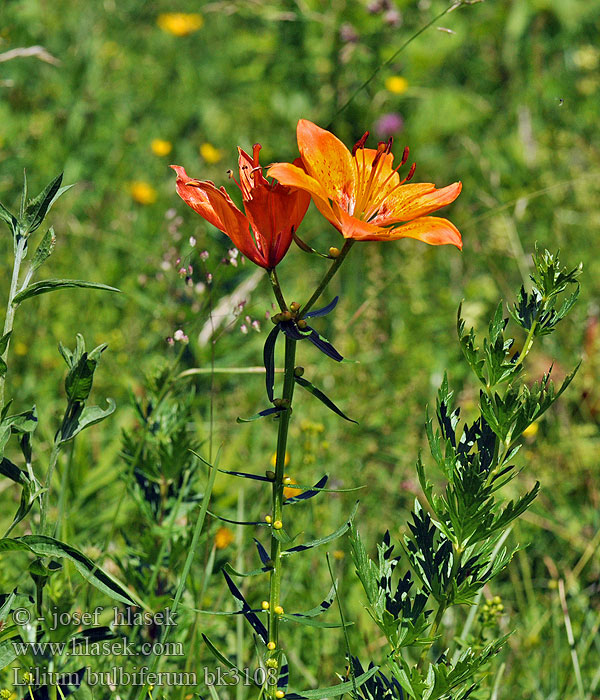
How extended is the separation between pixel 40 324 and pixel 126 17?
2.90m

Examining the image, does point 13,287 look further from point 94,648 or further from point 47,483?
point 94,648

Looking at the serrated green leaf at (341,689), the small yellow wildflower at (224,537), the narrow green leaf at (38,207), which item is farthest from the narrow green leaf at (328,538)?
the small yellow wildflower at (224,537)

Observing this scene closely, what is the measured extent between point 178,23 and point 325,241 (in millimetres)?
2270

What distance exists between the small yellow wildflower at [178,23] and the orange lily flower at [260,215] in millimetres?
4556

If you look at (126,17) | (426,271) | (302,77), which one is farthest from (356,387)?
(126,17)

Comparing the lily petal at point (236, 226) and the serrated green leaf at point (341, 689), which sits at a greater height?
the lily petal at point (236, 226)

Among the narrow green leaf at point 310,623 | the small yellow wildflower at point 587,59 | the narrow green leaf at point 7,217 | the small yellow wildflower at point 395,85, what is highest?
the narrow green leaf at point 7,217

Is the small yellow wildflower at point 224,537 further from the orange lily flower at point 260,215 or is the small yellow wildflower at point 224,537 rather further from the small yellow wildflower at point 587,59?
the small yellow wildflower at point 587,59

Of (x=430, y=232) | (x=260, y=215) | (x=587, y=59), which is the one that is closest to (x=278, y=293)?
(x=260, y=215)

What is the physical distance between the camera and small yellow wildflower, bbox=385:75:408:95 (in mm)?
4516

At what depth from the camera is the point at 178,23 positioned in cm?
536

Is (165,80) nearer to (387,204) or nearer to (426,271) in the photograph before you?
(426,271)

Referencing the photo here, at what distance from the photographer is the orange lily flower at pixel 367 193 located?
118cm

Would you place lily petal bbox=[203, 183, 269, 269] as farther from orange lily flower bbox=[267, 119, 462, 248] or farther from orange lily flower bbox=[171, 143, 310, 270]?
orange lily flower bbox=[267, 119, 462, 248]
